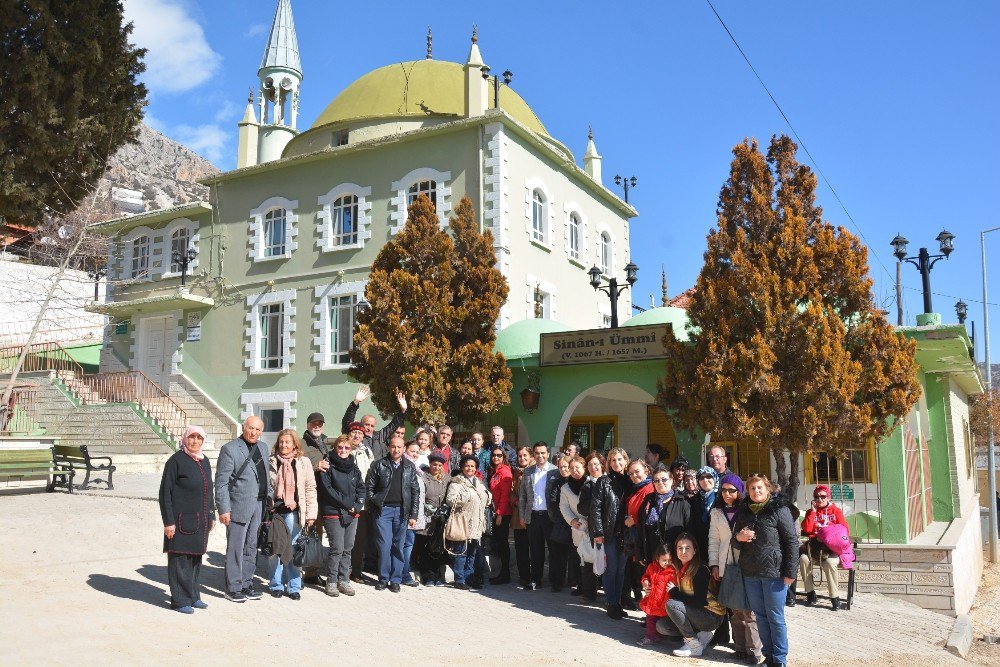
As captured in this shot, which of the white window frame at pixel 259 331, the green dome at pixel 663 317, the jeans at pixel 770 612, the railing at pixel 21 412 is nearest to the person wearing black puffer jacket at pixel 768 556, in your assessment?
the jeans at pixel 770 612

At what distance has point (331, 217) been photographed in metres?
22.4

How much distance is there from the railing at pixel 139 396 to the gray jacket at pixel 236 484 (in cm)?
1488

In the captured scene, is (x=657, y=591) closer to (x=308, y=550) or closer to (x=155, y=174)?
(x=308, y=550)

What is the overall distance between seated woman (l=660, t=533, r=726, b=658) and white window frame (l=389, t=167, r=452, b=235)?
1379 centimetres

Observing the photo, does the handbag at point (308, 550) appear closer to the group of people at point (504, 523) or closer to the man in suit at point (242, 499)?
the group of people at point (504, 523)

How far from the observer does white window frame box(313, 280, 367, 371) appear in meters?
21.5

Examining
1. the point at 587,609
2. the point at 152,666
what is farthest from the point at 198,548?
the point at 587,609

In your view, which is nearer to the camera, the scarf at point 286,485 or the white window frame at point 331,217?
the scarf at point 286,485

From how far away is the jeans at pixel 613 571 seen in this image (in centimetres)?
922

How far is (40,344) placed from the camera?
25688 millimetres

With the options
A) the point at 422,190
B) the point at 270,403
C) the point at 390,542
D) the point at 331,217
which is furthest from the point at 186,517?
the point at 331,217

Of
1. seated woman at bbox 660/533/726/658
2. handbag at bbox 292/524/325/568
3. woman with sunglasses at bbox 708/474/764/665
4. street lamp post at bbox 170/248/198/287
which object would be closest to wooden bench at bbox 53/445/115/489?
handbag at bbox 292/524/325/568

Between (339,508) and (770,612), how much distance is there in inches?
173

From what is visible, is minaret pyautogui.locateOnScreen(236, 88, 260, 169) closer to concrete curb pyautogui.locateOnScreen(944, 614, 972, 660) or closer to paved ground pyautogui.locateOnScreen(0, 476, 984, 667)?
paved ground pyautogui.locateOnScreen(0, 476, 984, 667)
